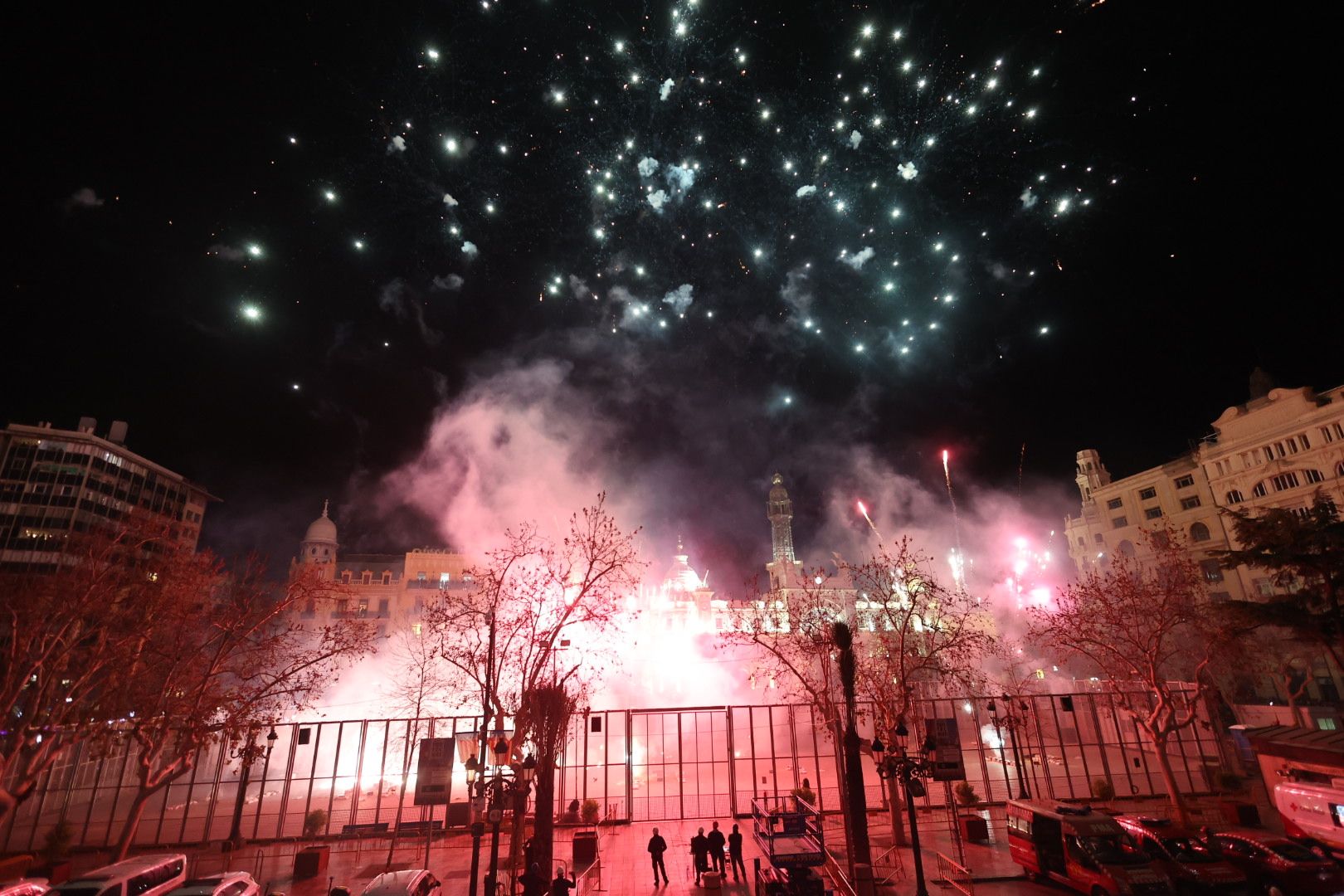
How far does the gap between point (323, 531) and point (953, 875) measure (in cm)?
8326

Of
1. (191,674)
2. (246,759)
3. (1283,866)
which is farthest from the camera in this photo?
(191,674)

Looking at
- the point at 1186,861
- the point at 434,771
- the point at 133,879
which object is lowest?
the point at 1186,861

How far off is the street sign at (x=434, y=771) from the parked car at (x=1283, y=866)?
22.7 metres

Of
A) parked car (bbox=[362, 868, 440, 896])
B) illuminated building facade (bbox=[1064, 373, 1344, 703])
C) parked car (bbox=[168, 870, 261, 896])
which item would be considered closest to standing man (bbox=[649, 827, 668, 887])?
parked car (bbox=[362, 868, 440, 896])

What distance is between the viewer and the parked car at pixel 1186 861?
1556 cm

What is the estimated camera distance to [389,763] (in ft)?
142

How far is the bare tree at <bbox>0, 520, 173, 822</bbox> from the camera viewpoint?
1778 centimetres

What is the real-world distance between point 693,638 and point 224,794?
52.3 m

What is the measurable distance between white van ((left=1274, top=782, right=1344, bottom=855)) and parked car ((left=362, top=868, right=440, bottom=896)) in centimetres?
2409

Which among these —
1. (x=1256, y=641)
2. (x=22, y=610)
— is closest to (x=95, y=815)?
(x=22, y=610)

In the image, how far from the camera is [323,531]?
8081 cm

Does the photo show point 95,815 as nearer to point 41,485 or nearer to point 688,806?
point 688,806

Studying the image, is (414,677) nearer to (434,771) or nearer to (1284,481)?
(434,771)

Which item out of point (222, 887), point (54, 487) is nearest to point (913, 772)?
point (222, 887)
